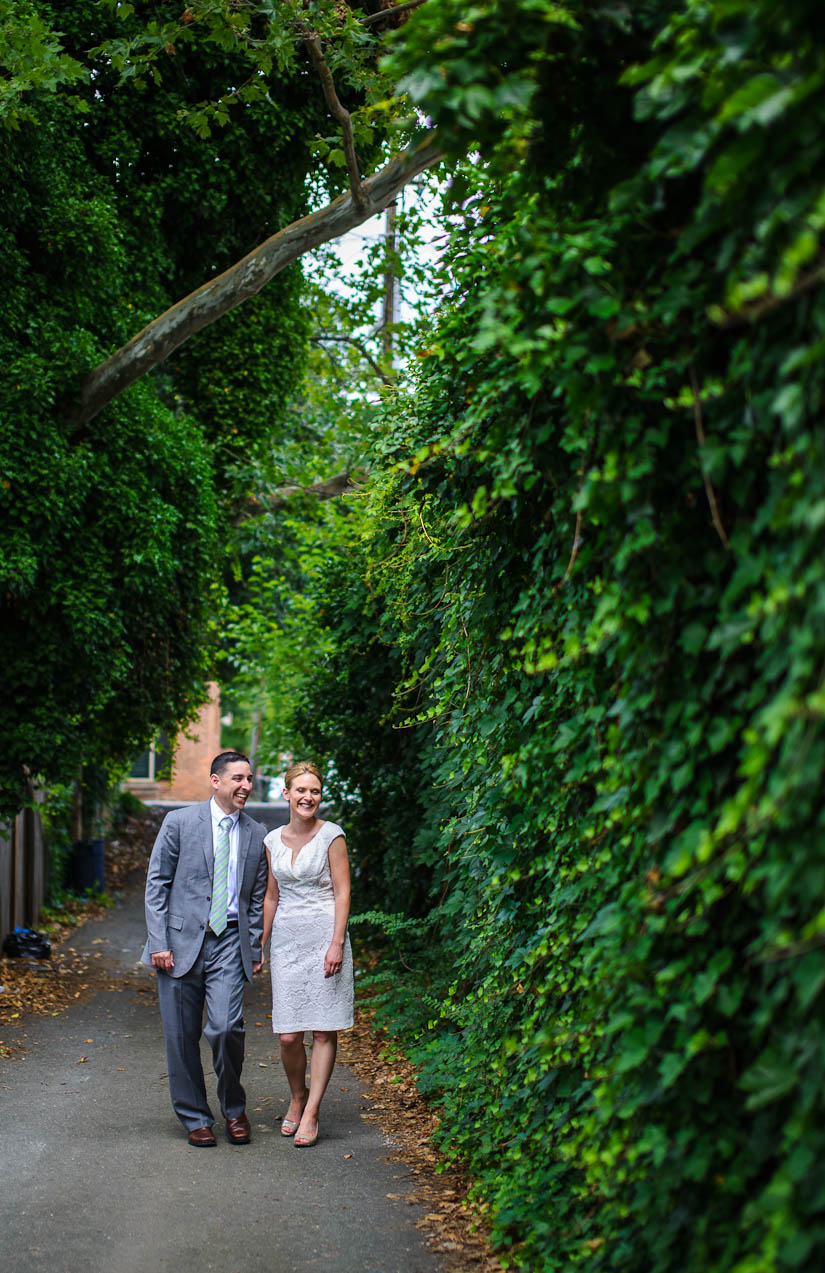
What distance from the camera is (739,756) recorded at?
264 centimetres

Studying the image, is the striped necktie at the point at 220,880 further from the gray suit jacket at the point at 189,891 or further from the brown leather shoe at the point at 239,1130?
the brown leather shoe at the point at 239,1130

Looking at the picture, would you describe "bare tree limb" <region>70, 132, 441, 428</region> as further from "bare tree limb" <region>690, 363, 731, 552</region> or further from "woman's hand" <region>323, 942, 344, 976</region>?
"bare tree limb" <region>690, 363, 731, 552</region>

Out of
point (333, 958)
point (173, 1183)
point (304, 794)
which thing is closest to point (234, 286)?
point (304, 794)

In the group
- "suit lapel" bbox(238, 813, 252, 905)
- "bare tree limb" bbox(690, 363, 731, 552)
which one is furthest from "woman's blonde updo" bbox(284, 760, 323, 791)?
→ "bare tree limb" bbox(690, 363, 731, 552)

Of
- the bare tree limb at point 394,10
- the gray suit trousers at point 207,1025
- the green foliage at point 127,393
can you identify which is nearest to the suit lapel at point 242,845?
the gray suit trousers at point 207,1025

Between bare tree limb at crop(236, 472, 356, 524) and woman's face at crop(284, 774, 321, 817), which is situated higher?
bare tree limb at crop(236, 472, 356, 524)

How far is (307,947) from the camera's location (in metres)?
6.36

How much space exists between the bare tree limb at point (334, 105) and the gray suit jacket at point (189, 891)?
4.95 m

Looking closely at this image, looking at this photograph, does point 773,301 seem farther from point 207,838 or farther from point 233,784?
point 207,838

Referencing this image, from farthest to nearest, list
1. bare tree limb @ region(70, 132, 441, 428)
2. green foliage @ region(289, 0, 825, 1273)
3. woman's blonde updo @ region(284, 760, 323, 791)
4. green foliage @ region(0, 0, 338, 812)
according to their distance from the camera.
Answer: green foliage @ region(0, 0, 338, 812), bare tree limb @ region(70, 132, 441, 428), woman's blonde updo @ region(284, 760, 323, 791), green foliage @ region(289, 0, 825, 1273)

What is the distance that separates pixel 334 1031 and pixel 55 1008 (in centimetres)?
480

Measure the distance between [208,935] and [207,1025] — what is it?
1.58 feet

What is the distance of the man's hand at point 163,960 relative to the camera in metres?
6.39

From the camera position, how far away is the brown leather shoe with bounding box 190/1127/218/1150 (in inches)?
244
